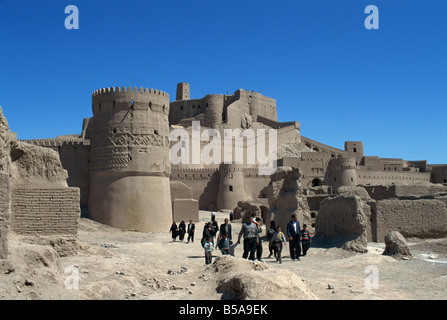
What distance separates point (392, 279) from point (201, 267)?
3662mm

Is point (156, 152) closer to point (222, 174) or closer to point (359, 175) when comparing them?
point (222, 174)

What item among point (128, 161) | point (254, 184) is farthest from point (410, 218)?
point (254, 184)

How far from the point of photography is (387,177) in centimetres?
4772

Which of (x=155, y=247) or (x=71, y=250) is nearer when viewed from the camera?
(x=71, y=250)

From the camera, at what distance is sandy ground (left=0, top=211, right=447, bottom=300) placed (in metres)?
6.21

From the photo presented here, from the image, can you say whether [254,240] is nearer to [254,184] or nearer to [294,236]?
[294,236]

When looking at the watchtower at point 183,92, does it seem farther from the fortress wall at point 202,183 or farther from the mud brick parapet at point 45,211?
the mud brick parapet at point 45,211

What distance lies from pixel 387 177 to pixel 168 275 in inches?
1696

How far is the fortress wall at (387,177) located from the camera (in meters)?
46.1

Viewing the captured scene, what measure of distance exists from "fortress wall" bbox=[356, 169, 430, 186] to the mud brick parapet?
3863 cm

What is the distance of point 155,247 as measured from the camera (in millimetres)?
13352

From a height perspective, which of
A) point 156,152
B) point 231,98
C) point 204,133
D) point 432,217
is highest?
point 231,98
